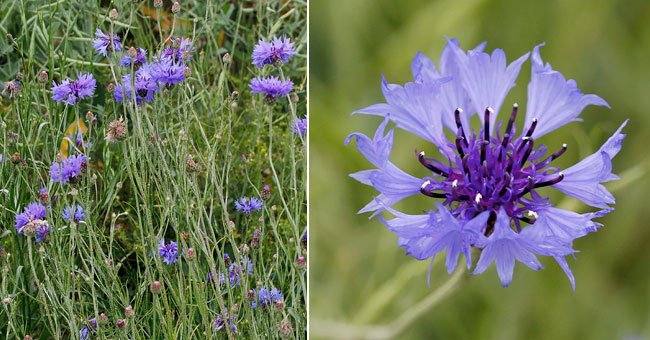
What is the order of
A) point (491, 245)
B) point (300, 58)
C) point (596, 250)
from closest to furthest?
point (491, 245)
point (596, 250)
point (300, 58)

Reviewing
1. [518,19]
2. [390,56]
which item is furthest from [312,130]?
[518,19]

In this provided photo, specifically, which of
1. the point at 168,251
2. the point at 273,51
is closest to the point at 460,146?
the point at 273,51

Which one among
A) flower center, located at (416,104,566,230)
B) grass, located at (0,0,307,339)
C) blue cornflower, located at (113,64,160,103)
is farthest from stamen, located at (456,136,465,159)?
blue cornflower, located at (113,64,160,103)

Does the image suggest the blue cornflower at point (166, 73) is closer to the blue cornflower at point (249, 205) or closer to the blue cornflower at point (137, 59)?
the blue cornflower at point (137, 59)

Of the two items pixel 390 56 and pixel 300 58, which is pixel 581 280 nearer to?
pixel 390 56

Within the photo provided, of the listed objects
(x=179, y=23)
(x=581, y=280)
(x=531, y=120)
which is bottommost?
(x=581, y=280)

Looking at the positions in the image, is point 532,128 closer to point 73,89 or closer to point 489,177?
point 489,177

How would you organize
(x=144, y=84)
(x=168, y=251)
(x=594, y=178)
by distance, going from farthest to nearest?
(x=168, y=251) → (x=144, y=84) → (x=594, y=178)
